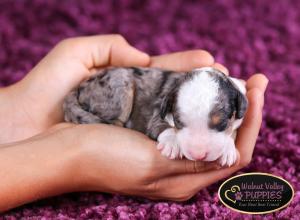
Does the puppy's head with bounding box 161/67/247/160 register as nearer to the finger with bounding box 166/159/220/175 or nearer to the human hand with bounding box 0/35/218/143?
the finger with bounding box 166/159/220/175

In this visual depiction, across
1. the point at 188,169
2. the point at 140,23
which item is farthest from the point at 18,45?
the point at 188,169

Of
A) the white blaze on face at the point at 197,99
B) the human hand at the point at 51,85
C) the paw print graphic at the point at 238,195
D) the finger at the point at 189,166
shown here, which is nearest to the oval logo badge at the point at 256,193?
the paw print graphic at the point at 238,195

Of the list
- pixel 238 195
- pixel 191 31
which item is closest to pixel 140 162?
pixel 238 195

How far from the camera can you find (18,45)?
18.5ft

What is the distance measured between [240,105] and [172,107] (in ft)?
1.27

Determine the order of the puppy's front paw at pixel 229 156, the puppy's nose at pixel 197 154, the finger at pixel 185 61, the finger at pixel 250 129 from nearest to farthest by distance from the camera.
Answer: the puppy's nose at pixel 197 154, the puppy's front paw at pixel 229 156, the finger at pixel 250 129, the finger at pixel 185 61

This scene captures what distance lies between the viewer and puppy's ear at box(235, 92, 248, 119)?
10.4ft

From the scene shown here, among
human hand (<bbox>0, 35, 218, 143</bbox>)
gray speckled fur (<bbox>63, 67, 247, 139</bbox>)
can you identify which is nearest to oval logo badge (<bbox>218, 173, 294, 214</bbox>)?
gray speckled fur (<bbox>63, 67, 247, 139</bbox>)

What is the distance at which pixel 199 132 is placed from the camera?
2.87 metres

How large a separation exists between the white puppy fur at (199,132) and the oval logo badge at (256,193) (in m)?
0.13

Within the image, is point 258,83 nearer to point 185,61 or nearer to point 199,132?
point 185,61

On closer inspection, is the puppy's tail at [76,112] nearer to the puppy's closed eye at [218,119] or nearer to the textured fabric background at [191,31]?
the puppy's closed eye at [218,119]

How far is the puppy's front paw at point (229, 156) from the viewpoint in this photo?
3.07 metres

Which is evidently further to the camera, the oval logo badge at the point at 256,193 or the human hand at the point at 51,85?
the human hand at the point at 51,85
